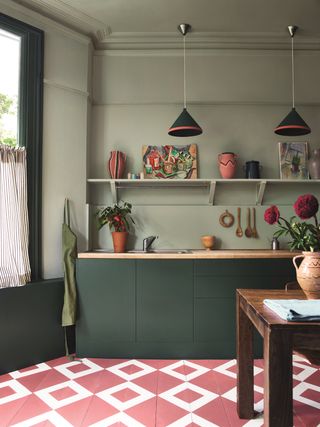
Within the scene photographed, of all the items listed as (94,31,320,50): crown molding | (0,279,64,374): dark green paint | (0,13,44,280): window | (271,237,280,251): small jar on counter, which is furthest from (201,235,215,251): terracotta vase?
(94,31,320,50): crown molding

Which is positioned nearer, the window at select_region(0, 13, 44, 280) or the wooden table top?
the wooden table top

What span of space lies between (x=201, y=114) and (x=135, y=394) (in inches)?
121

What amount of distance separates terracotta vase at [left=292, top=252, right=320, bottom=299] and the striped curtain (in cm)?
245

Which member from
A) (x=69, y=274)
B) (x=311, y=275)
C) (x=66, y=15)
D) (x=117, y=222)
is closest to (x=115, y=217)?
(x=117, y=222)

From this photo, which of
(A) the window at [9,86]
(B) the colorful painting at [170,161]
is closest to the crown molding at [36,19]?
(A) the window at [9,86]

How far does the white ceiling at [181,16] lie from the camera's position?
3293mm

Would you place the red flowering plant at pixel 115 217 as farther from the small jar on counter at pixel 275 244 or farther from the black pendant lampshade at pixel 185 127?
the small jar on counter at pixel 275 244

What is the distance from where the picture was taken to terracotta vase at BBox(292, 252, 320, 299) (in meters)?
1.75

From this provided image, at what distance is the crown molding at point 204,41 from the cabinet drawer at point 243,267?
2.54 metres

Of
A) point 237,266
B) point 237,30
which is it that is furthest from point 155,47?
point 237,266

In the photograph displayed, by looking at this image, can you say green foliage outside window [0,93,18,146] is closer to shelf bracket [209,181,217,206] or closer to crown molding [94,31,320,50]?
crown molding [94,31,320,50]

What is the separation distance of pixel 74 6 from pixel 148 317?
10.5 ft

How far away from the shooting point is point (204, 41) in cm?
389

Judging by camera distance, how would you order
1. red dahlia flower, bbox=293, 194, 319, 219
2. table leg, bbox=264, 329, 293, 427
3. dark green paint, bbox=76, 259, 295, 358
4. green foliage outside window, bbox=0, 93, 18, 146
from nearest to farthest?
1. table leg, bbox=264, 329, 293, 427
2. red dahlia flower, bbox=293, 194, 319, 219
3. green foliage outside window, bbox=0, 93, 18, 146
4. dark green paint, bbox=76, 259, 295, 358
